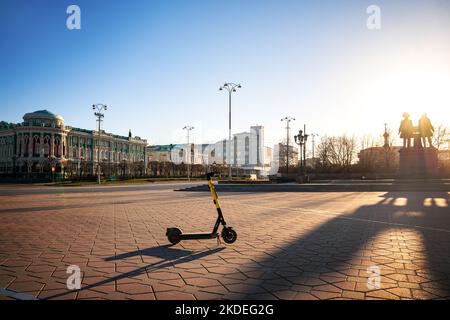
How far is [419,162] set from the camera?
106 feet

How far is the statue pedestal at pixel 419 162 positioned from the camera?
105 feet

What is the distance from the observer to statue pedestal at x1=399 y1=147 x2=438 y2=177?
32.0m

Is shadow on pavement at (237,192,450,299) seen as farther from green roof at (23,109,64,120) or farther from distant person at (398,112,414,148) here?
green roof at (23,109,64,120)

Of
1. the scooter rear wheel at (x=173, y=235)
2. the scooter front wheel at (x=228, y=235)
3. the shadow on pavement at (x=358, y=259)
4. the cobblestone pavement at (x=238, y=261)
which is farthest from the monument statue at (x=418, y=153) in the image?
the scooter rear wheel at (x=173, y=235)

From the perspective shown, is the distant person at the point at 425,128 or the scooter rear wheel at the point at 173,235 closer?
the scooter rear wheel at the point at 173,235

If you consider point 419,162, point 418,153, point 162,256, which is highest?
point 418,153

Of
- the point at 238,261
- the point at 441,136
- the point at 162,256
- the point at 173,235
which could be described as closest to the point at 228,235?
the point at 173,235

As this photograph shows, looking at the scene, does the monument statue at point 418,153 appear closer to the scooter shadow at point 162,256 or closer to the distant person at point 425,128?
the distant person at point 425,128

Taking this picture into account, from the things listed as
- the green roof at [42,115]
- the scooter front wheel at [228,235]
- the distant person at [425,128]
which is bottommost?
the scooter front wheel at [228,235]

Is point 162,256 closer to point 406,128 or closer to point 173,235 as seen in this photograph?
point 173,235

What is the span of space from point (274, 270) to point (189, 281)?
1.24 metres

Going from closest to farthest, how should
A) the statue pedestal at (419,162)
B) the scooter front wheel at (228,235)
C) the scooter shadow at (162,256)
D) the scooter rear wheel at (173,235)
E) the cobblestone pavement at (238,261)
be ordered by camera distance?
the cobblestone pavement at (238,261) < the scooter shadow at (162,256) < the scooter rear wheel at (173,235) < the scooter front wheel at (228,235) < the statue pedestal at (419,162)

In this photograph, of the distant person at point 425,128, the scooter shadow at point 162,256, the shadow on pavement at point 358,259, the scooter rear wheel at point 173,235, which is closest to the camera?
the shadow on pavement at point 358,259
